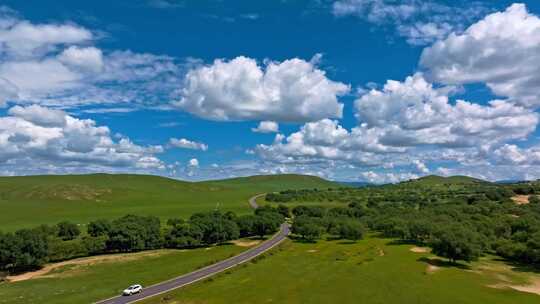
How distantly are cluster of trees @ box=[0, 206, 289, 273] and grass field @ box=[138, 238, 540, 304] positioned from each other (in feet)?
145

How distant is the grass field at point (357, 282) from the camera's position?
276ft

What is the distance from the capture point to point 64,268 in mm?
124438

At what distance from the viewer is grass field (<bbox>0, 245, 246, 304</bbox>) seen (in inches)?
3543

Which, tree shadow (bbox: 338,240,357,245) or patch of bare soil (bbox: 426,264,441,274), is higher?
tree shadow (bbox: 338,240,357,245)

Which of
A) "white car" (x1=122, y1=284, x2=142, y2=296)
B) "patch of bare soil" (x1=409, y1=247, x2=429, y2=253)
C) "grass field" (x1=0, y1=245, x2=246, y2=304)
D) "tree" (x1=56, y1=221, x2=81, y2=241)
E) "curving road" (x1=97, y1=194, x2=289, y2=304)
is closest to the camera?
"curving road" (x1=97, y1=194, x2=289, y2=304)

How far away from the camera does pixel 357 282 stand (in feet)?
322

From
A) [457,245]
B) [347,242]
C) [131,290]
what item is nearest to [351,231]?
[347,242]

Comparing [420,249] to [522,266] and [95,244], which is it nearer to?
[522,266]

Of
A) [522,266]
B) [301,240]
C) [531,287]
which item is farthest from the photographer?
[301,240]

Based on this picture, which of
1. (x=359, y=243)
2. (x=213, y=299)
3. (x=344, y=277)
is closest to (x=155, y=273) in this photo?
(x=213, y=299)

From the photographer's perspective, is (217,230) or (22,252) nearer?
(22,252)

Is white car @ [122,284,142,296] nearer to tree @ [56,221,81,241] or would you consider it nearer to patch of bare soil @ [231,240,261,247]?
patch of bare soil @ [231,240,261,247]

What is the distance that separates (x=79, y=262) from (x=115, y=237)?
61.3 feet

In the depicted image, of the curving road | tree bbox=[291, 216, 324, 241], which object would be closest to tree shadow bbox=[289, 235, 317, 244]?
tree bbox=[291, 216, 324, 241]
